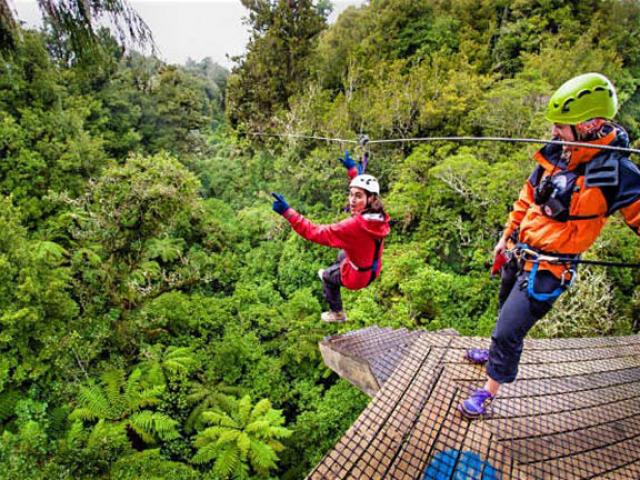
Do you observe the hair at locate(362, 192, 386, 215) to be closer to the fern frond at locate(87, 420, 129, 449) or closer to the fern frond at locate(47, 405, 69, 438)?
the fern frond at locate(87, 420, 129, 449)

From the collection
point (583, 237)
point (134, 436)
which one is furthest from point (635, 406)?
point (134, 436)

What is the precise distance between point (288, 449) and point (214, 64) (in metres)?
52.4

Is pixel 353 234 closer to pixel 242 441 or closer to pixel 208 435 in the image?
pixel 242 441

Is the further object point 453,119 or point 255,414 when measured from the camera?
point 453,119

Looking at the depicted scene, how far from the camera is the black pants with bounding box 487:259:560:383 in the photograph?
7.78 feet

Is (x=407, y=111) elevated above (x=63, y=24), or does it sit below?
below

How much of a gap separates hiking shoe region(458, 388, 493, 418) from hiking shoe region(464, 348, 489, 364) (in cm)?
59

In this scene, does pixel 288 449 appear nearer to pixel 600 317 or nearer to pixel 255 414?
pixel 255 414

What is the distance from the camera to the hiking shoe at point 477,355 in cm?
342

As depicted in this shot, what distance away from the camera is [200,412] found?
6000 millimetres

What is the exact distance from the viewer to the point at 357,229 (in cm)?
310

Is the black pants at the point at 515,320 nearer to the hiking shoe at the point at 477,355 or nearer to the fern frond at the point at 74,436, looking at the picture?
the hiking shoe at the point at 477,355

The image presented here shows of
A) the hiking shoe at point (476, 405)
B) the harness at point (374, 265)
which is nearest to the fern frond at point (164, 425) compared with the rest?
the harness at point (374, 265)

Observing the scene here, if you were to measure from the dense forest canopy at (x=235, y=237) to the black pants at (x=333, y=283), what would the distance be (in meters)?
2.35
